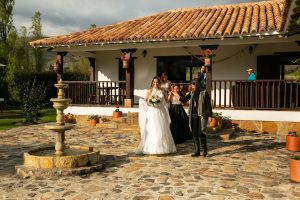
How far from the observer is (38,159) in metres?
6.54

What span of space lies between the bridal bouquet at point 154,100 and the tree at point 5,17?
2533cm

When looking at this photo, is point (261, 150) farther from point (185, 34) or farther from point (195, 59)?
point (195, 59)

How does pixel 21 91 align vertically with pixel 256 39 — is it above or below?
below

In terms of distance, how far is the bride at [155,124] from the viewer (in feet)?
26.0

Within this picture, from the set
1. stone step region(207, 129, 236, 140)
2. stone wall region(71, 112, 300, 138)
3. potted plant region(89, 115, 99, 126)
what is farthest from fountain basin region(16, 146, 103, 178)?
potted plant region(89, 115, 99, 126)

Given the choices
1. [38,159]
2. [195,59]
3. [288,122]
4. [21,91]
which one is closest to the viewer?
[38,159]

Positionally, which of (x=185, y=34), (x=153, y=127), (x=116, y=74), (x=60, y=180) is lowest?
Answer: (x=60, y=180)

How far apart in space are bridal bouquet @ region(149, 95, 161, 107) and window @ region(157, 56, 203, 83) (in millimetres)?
6916

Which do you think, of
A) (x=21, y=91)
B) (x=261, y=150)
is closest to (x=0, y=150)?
(x=261, y=150)

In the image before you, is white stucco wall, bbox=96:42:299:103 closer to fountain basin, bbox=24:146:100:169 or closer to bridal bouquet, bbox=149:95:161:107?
bridal bouquet, bbox=149:95:161:107

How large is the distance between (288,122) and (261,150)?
3.11m

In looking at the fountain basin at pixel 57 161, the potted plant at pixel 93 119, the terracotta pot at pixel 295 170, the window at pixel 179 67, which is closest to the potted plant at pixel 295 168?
the terracotta pot at pixel 295 170

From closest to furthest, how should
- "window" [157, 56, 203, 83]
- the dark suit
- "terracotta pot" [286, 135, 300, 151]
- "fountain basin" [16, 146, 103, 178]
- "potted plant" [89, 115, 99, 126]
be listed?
1. "fountain basin" [16, 146, 103, 178]
2. the dark suit
3. "terracotta pot" [286, 135, 300, 151]
4. "potted plant" [89, 115, 99, 126]
5. "window" [157, 56, 203, 83]

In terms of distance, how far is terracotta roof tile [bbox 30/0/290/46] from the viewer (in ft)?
38.0
